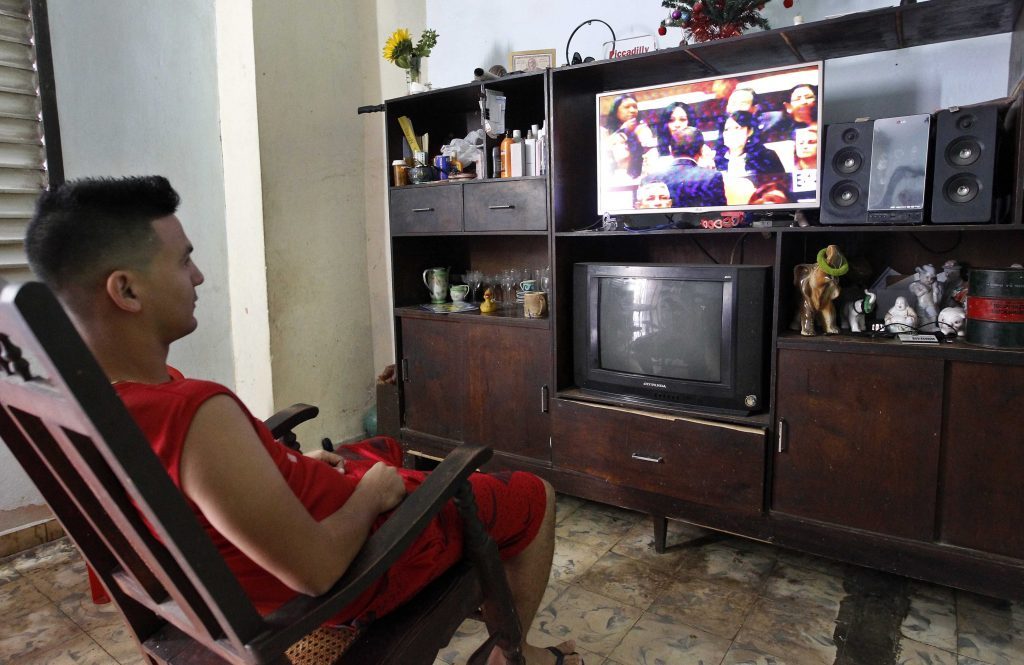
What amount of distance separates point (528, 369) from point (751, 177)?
104 cm

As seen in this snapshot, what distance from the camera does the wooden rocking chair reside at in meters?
0.71

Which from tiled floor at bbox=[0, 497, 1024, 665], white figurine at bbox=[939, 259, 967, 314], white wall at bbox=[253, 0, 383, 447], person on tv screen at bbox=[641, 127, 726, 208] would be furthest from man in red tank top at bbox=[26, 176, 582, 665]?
white wall at bbox=[253, 0, 383, 447]

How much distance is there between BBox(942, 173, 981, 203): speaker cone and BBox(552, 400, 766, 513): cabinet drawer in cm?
85

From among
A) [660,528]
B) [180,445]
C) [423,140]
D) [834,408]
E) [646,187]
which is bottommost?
[660,528]

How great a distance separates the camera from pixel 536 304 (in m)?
2.56

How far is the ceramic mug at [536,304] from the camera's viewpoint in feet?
8.39

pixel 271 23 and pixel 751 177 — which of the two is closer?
pixel 751 177

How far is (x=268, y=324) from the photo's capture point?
2.97 m

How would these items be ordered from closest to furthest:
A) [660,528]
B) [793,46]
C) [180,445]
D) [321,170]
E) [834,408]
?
[180,445] → [834,408] → [793,46] → [660,528] → [321,170]

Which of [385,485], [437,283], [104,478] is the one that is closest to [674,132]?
[437,283]

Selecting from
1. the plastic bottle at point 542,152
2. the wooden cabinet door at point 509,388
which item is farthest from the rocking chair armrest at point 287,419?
the plastic bottle at point 542,152

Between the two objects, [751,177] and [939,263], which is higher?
[751,177]

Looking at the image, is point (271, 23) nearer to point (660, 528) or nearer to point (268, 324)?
point (268, 324)

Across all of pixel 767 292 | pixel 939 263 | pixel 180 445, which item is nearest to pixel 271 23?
pixel 767 292
